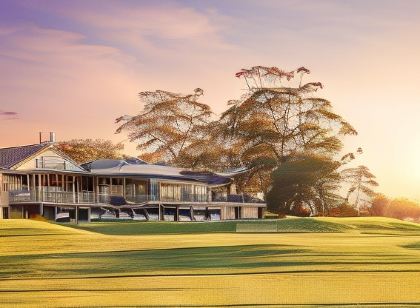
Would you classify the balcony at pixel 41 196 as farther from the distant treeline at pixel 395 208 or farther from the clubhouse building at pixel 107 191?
the distant treeline at pixel 395 208

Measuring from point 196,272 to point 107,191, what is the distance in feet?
170

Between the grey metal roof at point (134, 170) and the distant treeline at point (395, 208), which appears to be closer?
the grey metal roof at point (134, 170)

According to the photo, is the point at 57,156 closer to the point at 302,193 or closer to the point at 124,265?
the point at 302,193

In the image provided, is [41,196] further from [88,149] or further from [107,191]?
[88,149]

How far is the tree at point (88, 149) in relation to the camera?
98.2 meters

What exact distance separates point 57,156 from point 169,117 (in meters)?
29.8

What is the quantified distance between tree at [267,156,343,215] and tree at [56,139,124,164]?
24054mm

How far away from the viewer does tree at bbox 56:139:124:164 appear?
→ 98.2 meters

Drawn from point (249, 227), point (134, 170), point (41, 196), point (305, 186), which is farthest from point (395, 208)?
point (41, 196)

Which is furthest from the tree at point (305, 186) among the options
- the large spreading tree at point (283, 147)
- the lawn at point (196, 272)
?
the lawn at point (196, 272)

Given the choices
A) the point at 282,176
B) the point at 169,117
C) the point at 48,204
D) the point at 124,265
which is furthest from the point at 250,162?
the point at 124,265

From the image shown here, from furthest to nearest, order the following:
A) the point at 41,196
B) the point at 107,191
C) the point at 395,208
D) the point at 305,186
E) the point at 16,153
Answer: the point at 395,208 → the point at 305,186 → the point at 107,191 → the point at 16,153 → the point at 41,196

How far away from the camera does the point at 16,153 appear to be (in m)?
67.3

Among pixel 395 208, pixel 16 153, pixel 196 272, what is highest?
pixel 16 153
